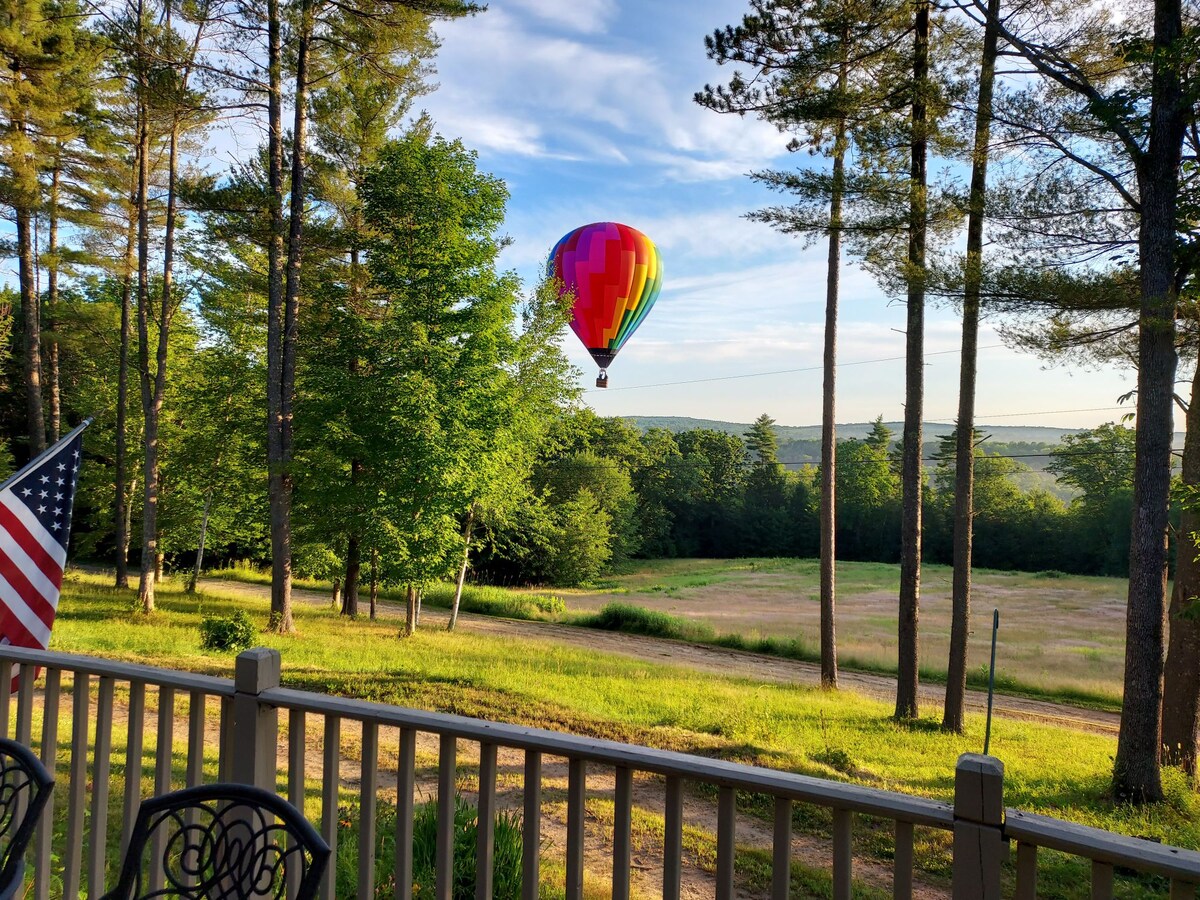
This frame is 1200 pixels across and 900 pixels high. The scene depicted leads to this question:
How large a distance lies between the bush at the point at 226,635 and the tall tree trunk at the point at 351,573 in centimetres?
471

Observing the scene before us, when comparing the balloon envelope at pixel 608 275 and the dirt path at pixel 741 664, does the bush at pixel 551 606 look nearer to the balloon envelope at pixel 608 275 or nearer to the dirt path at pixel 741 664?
the dirt path at pixel 741 664

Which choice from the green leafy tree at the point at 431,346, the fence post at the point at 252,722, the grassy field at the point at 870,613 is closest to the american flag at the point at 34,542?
the fence post at the point at 252,722

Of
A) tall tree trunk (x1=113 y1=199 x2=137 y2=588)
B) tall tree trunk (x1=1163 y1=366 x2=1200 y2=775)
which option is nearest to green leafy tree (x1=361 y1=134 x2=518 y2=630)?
tall tree trunk (x1=113 y1=199 x2=137 y2=588)

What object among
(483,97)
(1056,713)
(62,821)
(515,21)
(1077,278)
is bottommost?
(1056,713)

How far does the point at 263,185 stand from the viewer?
45.9 ft

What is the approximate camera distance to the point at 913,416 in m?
11.8

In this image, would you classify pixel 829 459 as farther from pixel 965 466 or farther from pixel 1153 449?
pixel 1153 449

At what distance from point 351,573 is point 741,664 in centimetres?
937

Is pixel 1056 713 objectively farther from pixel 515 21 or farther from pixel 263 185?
pixel 263 185

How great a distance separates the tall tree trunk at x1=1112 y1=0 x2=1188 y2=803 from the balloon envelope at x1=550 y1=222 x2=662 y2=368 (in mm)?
18586

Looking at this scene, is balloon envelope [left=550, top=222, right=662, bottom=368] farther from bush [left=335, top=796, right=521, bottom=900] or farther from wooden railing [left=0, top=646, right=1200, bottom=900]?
wooden railing [left=0, top=646, right=1200, bottom=900]

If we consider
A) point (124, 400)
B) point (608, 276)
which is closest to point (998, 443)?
point (608, 276)

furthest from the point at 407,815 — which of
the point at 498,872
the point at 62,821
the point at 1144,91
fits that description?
the point at 1144,91

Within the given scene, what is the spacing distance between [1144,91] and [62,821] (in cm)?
1051
